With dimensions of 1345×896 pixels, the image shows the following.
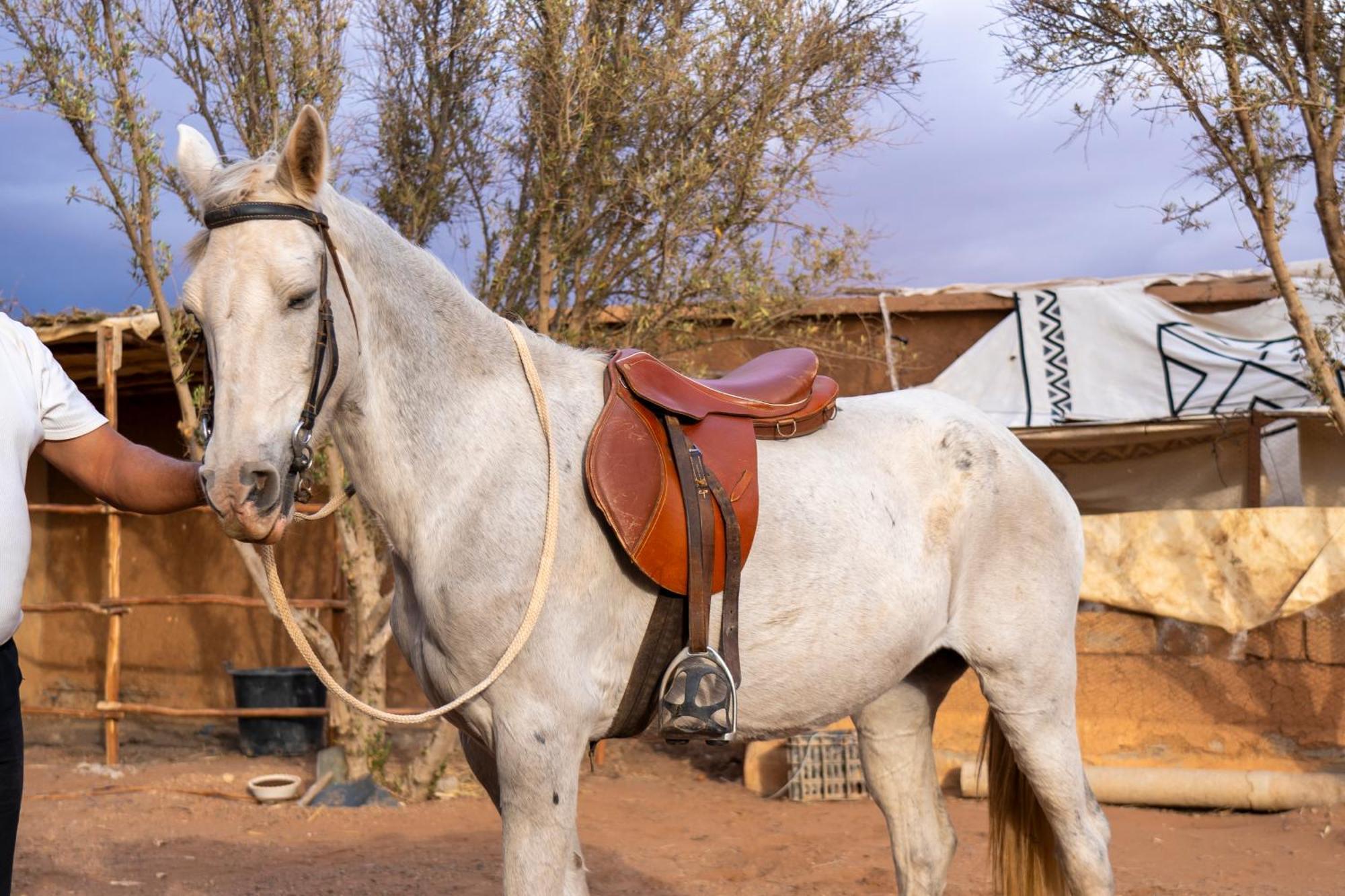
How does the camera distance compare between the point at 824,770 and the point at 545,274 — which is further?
the point at 824,770

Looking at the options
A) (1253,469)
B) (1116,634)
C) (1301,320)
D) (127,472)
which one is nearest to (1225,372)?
(1253,469)

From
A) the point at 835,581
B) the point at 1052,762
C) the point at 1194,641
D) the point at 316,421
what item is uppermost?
the point at 316,421

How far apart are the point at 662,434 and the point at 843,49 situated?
4.80m

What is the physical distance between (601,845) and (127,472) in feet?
13.0

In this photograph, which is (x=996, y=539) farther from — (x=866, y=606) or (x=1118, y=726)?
(x=1118, y=726)

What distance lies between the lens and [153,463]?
8.13ft

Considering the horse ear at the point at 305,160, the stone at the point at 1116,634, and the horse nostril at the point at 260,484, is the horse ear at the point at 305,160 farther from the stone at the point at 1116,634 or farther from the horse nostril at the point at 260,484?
the stone at the point at 1116,634

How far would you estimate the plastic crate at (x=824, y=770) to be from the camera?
6992mm

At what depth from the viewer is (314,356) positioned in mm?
2215

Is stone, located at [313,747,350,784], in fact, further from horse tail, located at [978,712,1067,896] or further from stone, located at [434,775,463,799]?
horse tail, located at [978,712,1067,896]

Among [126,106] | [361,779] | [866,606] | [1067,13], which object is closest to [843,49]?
[1067,13]

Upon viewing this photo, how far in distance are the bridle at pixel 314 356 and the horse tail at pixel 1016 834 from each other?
7.36ft

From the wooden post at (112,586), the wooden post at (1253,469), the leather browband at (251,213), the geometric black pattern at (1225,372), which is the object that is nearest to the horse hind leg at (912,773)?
the leather browband at (251,213)

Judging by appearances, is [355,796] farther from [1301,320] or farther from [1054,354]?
[1301,320]
